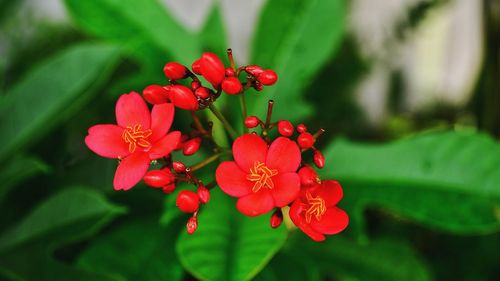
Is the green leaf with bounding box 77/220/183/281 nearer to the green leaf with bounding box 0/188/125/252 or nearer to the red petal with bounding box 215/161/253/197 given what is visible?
the green leaf with bounding box 0/188/125/252

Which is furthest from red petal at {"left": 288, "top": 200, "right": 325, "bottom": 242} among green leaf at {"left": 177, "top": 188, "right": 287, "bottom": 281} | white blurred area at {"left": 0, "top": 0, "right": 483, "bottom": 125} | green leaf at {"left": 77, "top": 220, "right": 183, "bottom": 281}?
white blurred area at {"left": 0, "top": 0, "right": 483, "bottom": 125}

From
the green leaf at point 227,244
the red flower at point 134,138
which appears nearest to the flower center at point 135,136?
the red flower at point 134,138

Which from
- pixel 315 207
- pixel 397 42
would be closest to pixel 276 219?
pixel 315 207

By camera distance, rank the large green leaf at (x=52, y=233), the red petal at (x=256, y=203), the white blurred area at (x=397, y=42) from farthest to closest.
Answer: the white blurred area at (x=397, y=42) < the large green leaf at (x=52, y=233) < the red petal at (x=256, y=203)

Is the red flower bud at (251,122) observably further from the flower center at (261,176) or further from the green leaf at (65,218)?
the green leaf at (65,218)

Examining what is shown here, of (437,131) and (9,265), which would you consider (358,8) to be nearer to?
(437,131)

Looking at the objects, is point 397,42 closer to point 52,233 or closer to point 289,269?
point 289,269

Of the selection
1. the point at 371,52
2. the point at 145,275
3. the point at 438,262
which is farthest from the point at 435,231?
the point at 145,275
